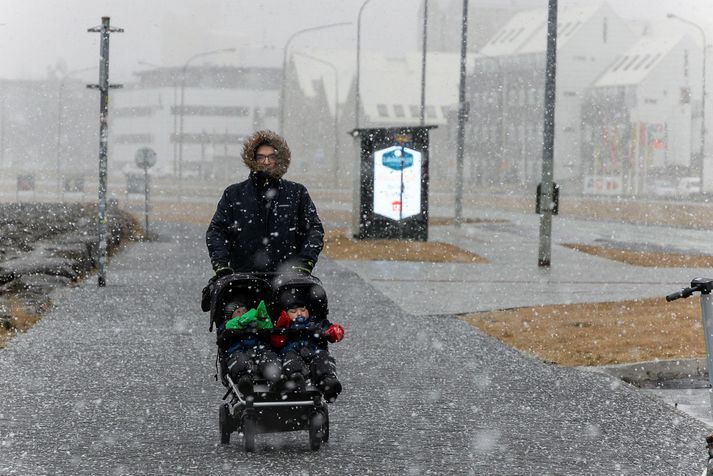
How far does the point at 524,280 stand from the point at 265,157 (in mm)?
12537

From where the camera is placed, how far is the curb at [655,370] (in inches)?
403

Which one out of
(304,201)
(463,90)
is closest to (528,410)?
(304,201)

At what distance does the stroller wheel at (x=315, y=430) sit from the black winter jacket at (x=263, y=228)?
84 centimetres

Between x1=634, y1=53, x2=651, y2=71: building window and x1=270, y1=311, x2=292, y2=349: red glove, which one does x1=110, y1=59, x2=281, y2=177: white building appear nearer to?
x1=634, y1=53, x2=651, y2=71: building window

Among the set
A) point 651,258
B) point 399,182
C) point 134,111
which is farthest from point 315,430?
point 134,111

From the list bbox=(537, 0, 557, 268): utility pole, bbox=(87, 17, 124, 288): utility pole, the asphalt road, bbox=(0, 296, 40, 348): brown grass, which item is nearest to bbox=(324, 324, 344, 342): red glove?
the asphalt road

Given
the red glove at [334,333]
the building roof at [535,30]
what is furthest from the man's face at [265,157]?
the building roof at [535,30]

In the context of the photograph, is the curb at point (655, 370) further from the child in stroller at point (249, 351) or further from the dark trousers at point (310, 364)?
the child in stroller at point (249, 351)

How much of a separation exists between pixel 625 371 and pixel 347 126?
316 ft

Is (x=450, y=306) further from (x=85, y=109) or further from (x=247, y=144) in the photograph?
(x=85, y=109)

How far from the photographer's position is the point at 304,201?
7.12 metres

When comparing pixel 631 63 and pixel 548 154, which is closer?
pixel 548 154

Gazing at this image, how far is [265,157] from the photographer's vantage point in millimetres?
6965

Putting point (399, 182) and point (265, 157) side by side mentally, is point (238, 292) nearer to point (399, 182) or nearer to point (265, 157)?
point (265, 157)
